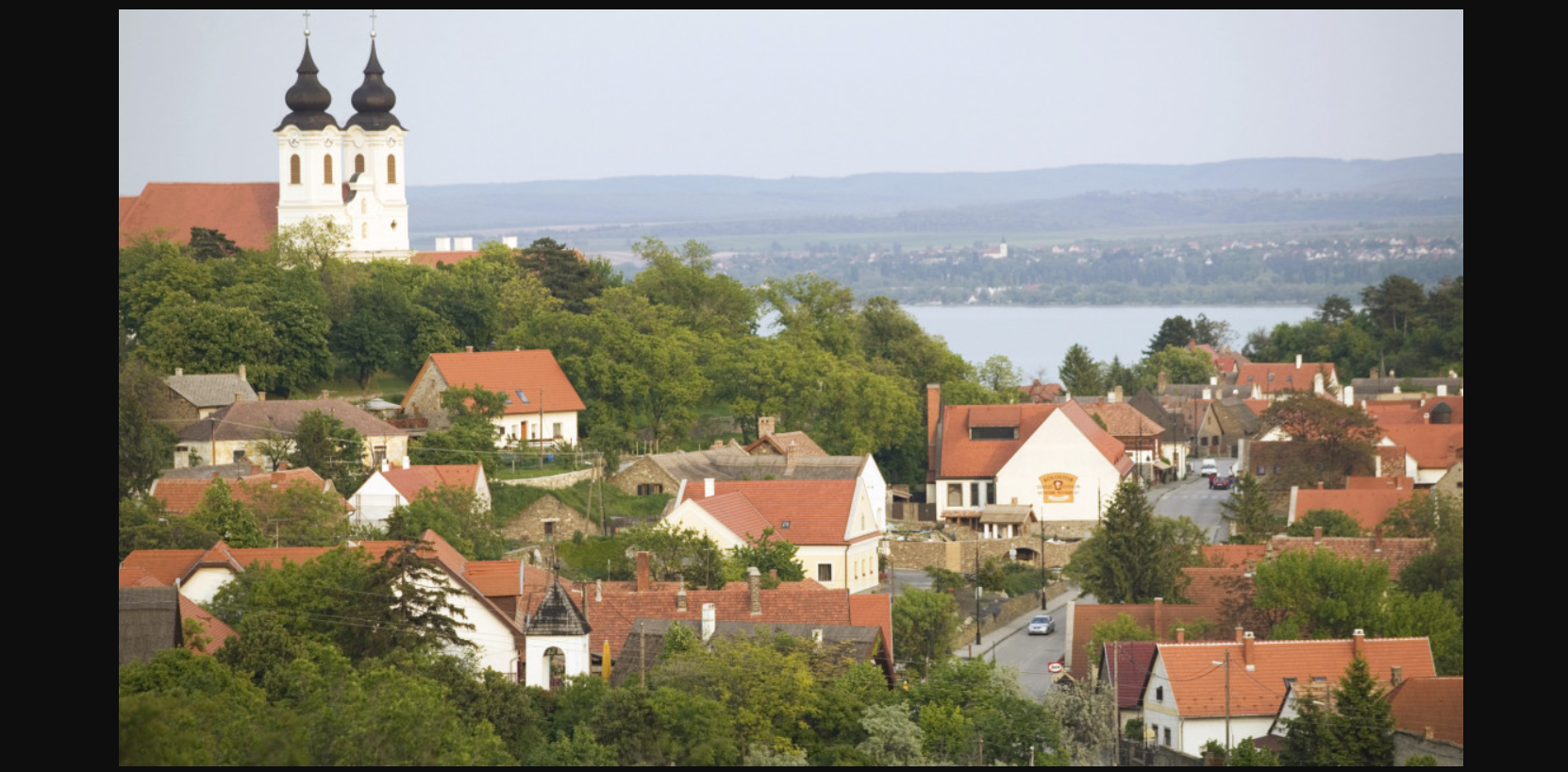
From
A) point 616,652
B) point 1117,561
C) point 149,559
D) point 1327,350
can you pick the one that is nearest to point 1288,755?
point 616,652

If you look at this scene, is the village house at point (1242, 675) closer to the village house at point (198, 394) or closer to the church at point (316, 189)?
the village house at point (198, 394)

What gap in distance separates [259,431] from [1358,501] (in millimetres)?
25723

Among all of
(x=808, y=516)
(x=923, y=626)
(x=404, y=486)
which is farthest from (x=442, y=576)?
(x=808, y=516)

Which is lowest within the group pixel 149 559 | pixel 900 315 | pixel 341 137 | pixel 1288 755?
pixel 1288 755

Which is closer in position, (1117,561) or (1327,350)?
(1117,561)

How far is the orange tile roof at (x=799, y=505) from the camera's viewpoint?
43.3 meters

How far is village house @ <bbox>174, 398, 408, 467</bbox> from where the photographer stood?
1794 inches

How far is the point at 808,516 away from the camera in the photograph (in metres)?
43.9

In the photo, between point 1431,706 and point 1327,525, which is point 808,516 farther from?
point 1431,706

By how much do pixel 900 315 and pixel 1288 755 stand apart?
41.5 metres

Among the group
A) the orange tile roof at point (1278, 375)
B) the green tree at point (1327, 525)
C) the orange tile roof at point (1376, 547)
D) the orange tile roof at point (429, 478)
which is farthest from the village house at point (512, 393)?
the orange tile roof at point (1278, 375)

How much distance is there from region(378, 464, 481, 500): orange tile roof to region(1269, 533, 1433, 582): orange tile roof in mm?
16930

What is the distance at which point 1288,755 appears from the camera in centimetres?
2739
